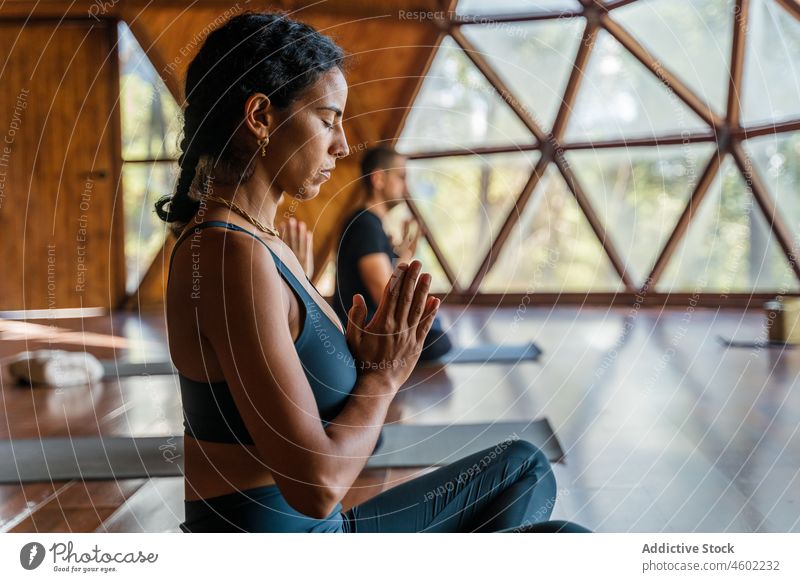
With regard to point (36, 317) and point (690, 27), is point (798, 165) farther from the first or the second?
point (36, 317)

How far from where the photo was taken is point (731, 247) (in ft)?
17.2

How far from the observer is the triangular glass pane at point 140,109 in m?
5.48

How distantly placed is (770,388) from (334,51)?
8.85ft

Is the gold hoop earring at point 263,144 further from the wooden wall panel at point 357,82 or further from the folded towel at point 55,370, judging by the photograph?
the wooden wall panel at point 357,82

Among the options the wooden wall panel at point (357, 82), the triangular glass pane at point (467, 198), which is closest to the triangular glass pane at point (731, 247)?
the triangular glass pane at point (467, 198)

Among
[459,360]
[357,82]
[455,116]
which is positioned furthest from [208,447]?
[455,116]

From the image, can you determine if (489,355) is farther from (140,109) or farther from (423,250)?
(140,109)

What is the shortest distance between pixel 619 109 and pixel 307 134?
596 centimetres

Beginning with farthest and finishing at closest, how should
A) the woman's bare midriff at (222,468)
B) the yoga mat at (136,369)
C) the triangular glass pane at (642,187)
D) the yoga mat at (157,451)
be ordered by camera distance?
1. the triangular glass pane at (642,187)
2. the yoga mat at (136,369)
3. the yoga mat at (157,451)
4. the woman's bare midriff at (222,468)

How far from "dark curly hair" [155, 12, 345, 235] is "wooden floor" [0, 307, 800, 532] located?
3.79ft

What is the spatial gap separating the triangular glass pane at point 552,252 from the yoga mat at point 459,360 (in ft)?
7.08

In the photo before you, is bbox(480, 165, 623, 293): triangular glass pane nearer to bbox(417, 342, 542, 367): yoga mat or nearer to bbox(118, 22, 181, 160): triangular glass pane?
bbox(417, 342, 542, 367): yoga mat
